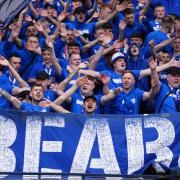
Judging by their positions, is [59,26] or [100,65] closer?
[100,65]

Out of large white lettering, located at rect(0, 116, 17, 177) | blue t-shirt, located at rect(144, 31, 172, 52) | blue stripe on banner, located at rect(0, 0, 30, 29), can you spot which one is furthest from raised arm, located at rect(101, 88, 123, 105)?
blue t-shirt, located at rect(144, 31, 172, 52)

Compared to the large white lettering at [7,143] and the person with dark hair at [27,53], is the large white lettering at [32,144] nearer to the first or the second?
the large white lettering at [7,143]

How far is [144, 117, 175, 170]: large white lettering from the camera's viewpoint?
358 inches

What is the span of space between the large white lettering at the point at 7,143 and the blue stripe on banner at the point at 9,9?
8.88 ft

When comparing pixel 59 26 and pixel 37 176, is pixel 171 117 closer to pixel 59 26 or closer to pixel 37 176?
pixel 37 176

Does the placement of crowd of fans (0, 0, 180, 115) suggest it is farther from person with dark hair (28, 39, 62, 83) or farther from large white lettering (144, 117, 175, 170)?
large white lettering (144, 117, 175, 170)

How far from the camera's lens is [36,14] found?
1358cm

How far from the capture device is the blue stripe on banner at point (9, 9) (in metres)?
11.5

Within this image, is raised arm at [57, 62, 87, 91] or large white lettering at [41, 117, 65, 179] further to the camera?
raised arm at [57, 62, 87, 91]

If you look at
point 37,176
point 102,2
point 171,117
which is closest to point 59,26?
point 102,2

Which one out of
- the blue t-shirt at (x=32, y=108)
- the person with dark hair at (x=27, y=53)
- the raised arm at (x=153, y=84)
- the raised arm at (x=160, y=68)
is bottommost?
the blue t-shirt at (x=32, y=108)

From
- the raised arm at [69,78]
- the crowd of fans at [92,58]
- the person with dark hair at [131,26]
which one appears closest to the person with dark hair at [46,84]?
the crowd of fans at [92,58]

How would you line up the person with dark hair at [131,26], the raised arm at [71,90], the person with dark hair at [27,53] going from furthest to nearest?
the person with dark hair at [131,26] → the person with dark hair at [27,53] → the raised arm at [71,90]

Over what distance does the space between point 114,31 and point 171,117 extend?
164 inches
